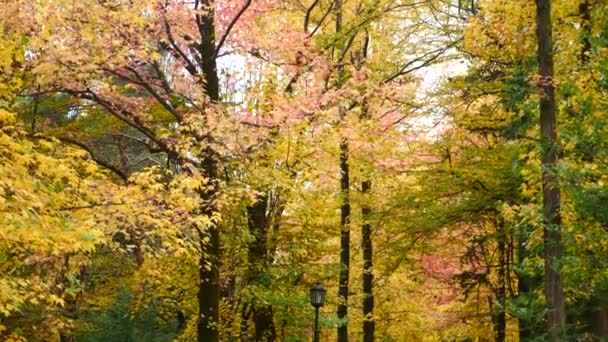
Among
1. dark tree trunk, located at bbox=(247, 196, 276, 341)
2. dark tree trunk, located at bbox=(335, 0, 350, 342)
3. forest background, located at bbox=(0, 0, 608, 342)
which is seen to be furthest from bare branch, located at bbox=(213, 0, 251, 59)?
dark tree trunk, located at bbox=(335, 0, 350, 342)

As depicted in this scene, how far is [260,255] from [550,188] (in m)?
8.19

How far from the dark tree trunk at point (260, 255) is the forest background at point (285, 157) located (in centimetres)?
5

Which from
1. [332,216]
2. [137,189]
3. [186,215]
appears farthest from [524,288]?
[137,189]

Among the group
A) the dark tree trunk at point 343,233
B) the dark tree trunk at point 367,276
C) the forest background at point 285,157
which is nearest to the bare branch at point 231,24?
the forest background at point 285,157

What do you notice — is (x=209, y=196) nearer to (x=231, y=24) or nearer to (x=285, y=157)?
(x=285, y=157)

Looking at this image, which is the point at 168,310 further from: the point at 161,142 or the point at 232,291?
the point at 161,142

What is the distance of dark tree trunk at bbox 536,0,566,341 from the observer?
24.4ft

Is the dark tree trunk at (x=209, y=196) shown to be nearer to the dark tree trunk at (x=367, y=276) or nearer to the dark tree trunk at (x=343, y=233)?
the dark tree trunk at (x=343, y=233)

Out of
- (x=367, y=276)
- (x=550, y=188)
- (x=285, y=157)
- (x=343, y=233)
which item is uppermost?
(x=285, y=157)

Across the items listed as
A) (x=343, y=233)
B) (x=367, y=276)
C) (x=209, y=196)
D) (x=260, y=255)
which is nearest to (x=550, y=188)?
(x=209, y=196)

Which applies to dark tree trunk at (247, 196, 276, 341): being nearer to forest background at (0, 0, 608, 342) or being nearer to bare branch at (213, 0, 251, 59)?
forest background at (0, 0, 608, 342)

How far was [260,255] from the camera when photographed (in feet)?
47.9

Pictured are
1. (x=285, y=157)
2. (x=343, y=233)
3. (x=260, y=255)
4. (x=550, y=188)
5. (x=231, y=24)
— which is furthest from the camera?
(x=343, y=233)

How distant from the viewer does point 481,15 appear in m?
11.5
